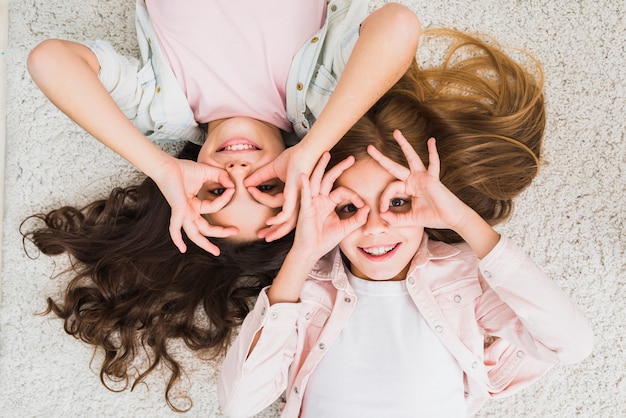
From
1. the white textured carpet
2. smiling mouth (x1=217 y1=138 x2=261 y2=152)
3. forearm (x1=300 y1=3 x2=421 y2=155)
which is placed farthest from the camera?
the white textured carpet

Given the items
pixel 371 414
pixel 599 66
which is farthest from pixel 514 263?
pixel 599 66

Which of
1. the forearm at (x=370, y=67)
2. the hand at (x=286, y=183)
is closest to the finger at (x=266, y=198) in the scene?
the hand at (x=286, y=183)

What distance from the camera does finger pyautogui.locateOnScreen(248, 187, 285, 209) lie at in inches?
38.6

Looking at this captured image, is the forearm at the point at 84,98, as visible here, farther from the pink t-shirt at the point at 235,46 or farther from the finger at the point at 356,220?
the finger at the point at 356,220

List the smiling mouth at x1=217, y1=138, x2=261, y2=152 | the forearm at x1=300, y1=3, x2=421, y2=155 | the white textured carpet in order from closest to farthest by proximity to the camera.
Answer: the forearm at x1=300, y1=3, x2=421, y2=155, the smiling mouth at x1=217, y1=138, x2=261, y2=152, the white textured carpet

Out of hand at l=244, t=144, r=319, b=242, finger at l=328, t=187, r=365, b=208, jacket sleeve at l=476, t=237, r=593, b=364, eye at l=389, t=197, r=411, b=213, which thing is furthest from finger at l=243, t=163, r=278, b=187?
jacket sleeve at l=476, t=237, r=593, b=364

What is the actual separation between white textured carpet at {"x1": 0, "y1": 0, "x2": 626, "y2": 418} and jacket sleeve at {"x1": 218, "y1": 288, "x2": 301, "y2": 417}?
0.20m

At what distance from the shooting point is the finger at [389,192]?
959mm

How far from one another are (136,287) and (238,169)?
1.44 feet

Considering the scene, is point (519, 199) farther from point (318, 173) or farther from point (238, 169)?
point (238, 169)

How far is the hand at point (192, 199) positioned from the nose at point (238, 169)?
12 mm

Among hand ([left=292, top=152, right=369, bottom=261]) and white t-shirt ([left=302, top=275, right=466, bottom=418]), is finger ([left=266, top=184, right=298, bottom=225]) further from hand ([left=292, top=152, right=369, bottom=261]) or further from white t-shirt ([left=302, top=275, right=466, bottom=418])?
white t-shirt ([left=302, top=275, right=466, bottom=418])

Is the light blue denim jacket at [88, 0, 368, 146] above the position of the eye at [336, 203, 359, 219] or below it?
above

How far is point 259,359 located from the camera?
1.02 metres
